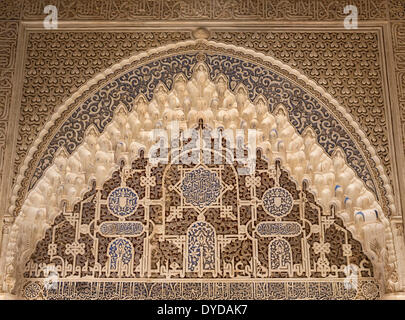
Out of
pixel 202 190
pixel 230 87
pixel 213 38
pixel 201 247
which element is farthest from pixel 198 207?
pixel 213 38

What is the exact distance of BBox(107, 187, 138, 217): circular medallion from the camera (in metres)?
4.45

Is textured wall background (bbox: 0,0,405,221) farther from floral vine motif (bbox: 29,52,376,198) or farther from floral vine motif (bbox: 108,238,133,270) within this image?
floral vine motif (bbox: 108,238,133,270)

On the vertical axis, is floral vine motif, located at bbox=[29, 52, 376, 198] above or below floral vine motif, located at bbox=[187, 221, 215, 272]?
above

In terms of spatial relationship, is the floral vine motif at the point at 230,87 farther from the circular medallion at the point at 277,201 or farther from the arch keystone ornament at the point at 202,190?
the circular medallion at the point at 277,201

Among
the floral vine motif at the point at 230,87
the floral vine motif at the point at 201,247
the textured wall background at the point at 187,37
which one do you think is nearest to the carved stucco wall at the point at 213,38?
the textured wall background at the point at 187,37

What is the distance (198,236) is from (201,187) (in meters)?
0.37

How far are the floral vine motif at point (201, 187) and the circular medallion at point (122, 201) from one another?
1.25 ft

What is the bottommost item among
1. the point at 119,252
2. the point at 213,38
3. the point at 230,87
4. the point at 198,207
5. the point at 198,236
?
the point at 119,252

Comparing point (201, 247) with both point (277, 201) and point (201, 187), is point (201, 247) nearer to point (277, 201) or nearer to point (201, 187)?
point (201, 187)

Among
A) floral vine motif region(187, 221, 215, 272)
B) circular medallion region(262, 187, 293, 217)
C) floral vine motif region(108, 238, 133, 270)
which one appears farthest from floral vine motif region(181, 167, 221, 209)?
floral vine motif region(108, 238, 133, 270)

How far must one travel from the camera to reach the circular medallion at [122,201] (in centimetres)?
445

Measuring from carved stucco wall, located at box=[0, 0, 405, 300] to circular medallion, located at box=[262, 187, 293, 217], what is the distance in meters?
0.77

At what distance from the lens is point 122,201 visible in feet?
14.7

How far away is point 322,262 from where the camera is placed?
4.30 meters
